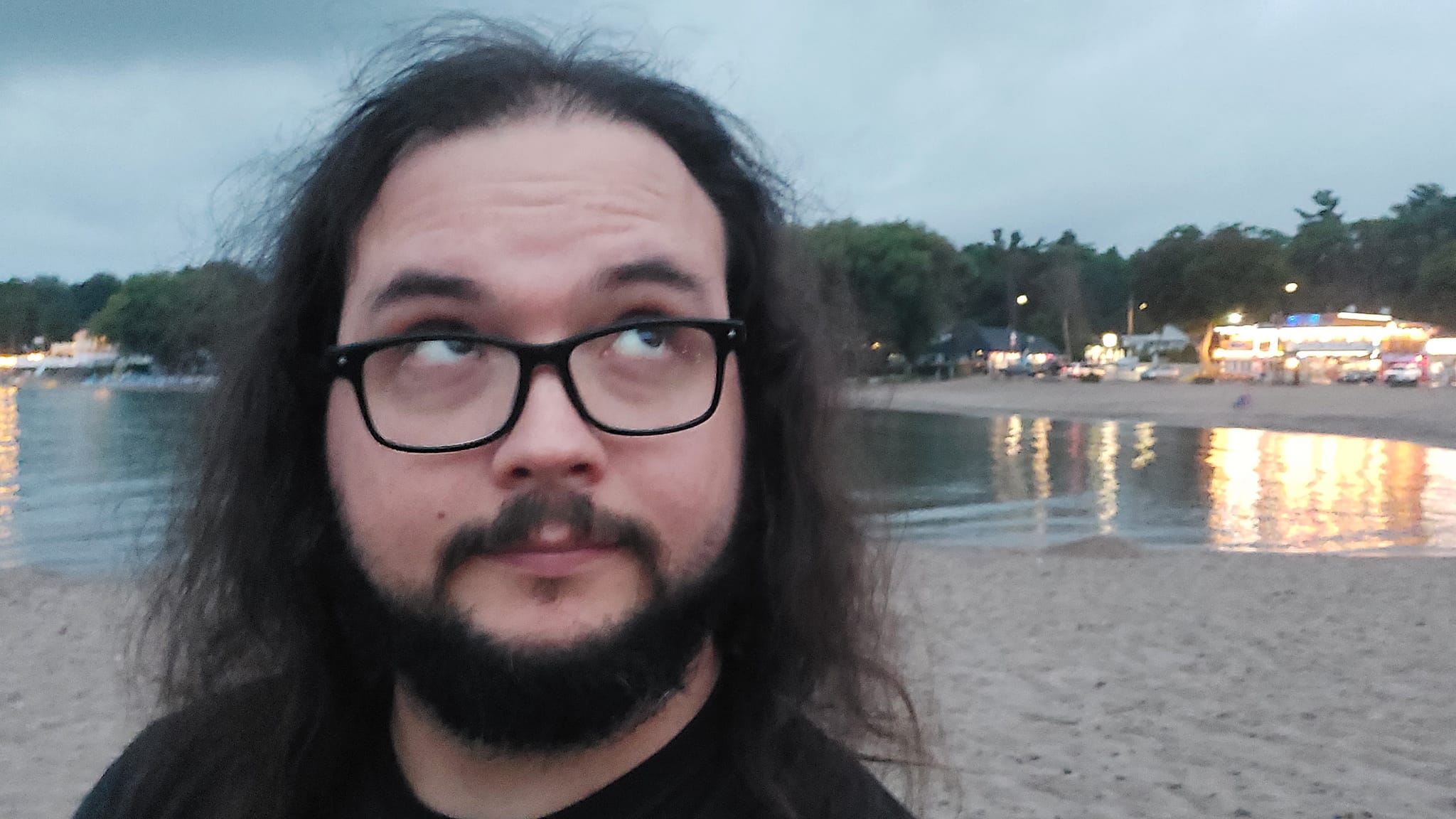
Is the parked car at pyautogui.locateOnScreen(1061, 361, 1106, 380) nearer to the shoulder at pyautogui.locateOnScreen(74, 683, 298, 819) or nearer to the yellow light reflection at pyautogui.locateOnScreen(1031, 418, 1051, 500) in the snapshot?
the yellow light reflection at pyautogui.locateOnScreen(1031, 418, 1051, 500)

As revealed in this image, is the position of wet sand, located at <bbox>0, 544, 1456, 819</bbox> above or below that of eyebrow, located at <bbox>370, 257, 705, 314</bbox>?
below

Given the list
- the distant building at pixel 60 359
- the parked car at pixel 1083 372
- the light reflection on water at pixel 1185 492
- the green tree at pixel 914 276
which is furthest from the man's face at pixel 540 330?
the distant building at pixel 60 359

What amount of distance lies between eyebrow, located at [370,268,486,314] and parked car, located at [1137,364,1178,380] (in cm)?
6011

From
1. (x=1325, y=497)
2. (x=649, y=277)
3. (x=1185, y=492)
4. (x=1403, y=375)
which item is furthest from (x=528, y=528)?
(x=1403, y=375)

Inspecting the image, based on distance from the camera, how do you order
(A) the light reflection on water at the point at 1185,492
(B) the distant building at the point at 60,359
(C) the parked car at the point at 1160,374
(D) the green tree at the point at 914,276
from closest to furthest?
(A) the light reflection on water at the point at 1185,492
(D) the green tree at the point at 914,276
(C) the parked car at the point at 1160,374
(B) the distant building at the point at 60,359

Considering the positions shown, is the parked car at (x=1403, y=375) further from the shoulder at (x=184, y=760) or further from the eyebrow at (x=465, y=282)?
the shoulder at (x=184, y=760)

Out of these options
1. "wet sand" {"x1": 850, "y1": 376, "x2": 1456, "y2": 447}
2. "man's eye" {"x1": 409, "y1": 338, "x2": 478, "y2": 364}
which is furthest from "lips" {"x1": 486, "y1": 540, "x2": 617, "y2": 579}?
"wet sand" {"x1": 850, "y1": 376, "x2": 1456, "y2": 447}

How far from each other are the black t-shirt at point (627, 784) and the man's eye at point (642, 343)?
47cm

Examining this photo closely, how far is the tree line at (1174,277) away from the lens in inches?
2261

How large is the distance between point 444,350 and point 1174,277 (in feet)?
220

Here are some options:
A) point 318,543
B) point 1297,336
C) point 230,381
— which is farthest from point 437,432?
point 1297,336

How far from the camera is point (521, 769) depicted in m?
1.26

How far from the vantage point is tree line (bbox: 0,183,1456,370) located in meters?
57.3

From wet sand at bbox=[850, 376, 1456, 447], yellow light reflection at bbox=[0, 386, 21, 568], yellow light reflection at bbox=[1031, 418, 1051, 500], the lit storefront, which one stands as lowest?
wet sand at bbox=[850, 376, 1456, 447]
